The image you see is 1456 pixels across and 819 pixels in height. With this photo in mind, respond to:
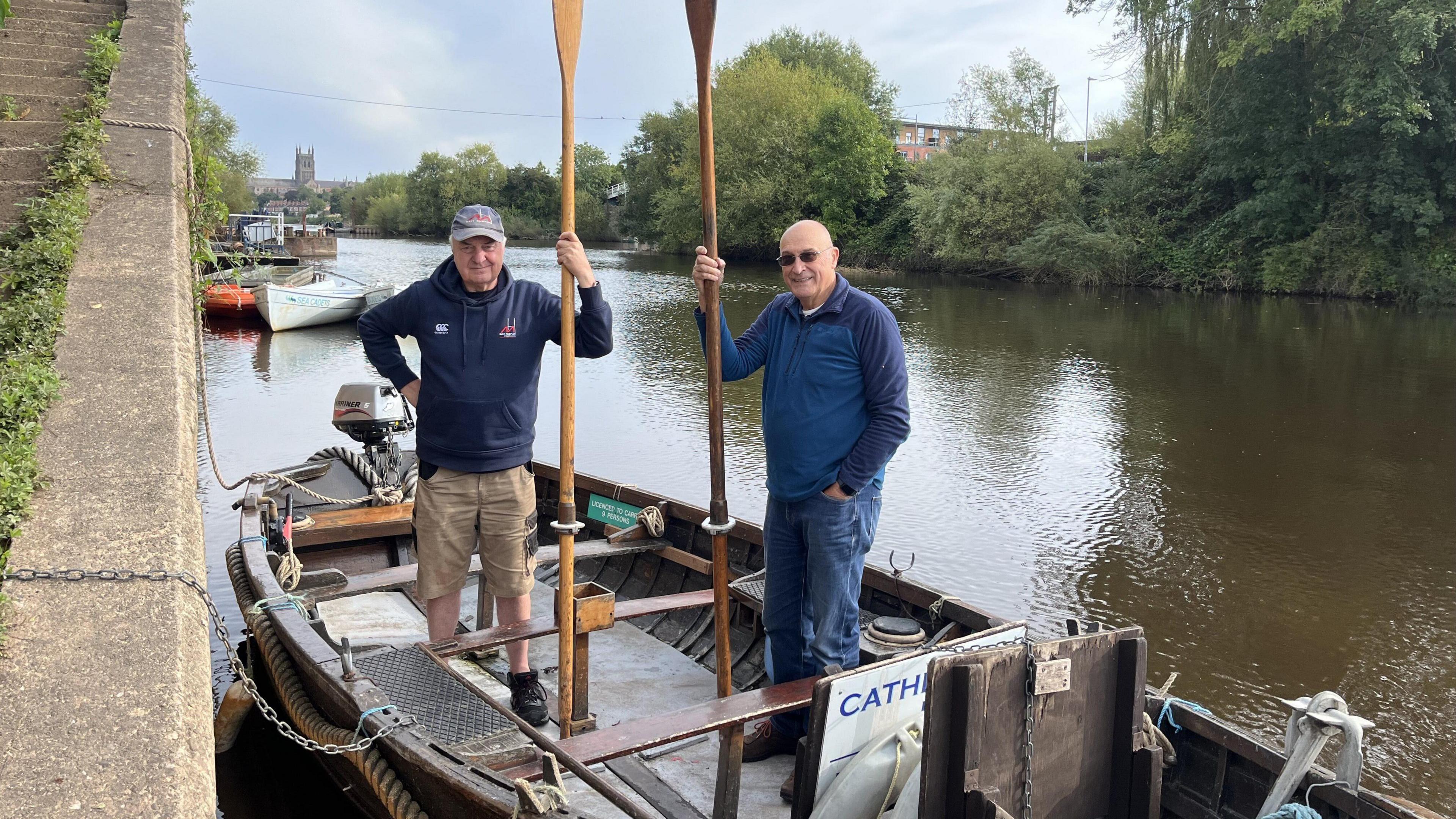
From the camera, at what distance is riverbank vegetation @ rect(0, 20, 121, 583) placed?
11.5ft

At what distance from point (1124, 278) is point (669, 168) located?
32006 millimetres

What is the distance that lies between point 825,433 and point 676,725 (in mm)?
1058

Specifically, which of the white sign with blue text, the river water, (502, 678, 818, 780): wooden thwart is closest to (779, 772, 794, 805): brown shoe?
(502, 678, 818, 780): wooden thwart

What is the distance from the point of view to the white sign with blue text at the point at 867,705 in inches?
120

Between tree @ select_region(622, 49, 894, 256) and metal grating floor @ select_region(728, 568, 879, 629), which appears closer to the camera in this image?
metal grating floor @ select_region(728, 568, 879, 629)

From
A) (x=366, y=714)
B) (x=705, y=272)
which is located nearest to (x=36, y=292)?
(x=366, y=714)

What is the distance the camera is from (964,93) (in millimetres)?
45062

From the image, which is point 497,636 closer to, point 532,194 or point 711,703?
point 711,703

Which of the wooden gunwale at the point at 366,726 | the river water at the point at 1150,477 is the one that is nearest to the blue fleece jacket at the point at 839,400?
the wooden gunwale at the point at 366,726

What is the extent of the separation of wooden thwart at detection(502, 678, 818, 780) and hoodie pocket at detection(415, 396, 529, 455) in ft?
3.77

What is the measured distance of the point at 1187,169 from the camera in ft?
102

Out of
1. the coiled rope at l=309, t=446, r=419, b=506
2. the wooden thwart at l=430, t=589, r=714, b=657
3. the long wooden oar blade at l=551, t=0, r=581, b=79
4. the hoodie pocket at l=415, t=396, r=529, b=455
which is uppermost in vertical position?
the long wooden oar blade at l=551, t=0, r=581, b=79

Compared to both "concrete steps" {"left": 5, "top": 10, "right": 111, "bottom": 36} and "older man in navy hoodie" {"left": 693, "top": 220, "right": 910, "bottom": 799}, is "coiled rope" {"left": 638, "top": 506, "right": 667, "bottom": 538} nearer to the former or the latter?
"older man in navy hoodie" {"left": 693, "top": 220, "right": 910, "bottom": 799}

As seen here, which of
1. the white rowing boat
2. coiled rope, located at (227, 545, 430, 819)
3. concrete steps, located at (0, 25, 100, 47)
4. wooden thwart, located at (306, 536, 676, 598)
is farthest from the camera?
the white rowing boat
